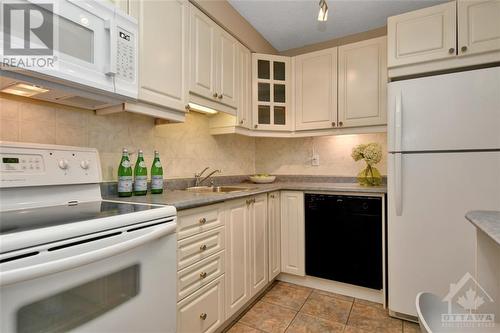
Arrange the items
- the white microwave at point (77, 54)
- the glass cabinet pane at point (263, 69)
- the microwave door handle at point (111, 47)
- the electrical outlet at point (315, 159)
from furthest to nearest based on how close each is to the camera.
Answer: the electrical outlet at point (315, 159), the glass cabinet pane at point (263, 69), the microwave door handle at point (111, 47), the white microwave at point (77, 54)

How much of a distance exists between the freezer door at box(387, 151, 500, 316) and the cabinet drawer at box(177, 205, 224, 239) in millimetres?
1226

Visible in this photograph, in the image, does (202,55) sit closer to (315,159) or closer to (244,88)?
(244,88)

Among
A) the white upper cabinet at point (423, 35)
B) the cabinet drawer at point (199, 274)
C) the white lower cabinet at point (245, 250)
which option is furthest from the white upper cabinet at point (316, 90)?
the cabinet drawer at point (199, 274)

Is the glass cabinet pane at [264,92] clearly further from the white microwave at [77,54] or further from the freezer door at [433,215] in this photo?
the white microwave at [77,54]

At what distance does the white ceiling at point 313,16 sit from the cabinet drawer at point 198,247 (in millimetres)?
1870

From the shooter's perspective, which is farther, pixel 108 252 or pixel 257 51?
pixel 257 51

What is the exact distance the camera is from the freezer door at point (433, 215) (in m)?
1.63

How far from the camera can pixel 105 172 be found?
61.2 inches

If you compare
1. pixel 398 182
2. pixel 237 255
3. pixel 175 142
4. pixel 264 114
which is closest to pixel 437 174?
pixel 398 182

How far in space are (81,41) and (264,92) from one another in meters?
1.77

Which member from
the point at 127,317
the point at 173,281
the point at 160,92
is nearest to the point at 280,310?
the point at 173,281

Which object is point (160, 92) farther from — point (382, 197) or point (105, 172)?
point (382, 197)

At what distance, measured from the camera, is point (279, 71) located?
268 centimetres

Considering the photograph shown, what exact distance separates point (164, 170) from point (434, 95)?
1.92 metres
